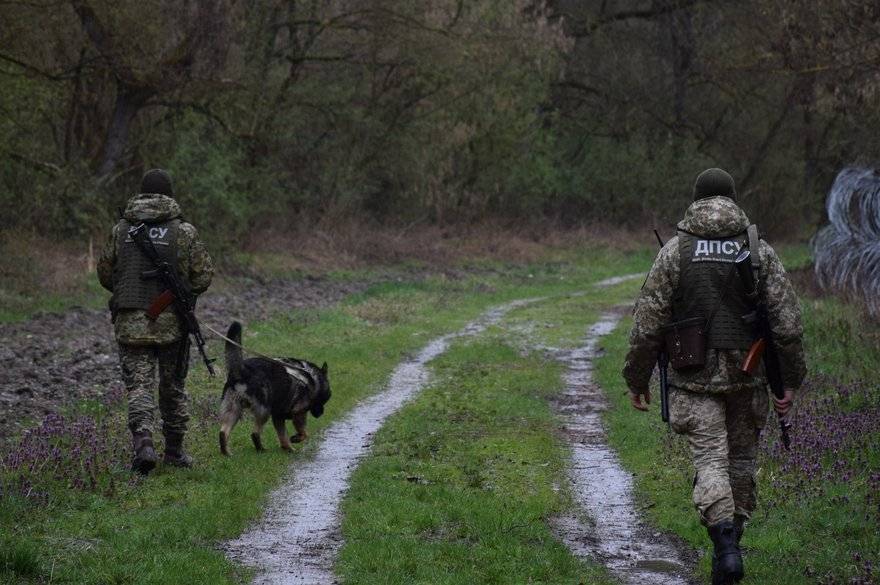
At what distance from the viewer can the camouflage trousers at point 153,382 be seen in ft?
33.0

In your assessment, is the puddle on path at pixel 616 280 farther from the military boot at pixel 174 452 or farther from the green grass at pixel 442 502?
the military boot at pixel 174 452

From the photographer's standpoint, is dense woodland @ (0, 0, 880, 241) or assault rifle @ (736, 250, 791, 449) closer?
assault rifle @ (736, 250, 791, 449)

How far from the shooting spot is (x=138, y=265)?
10180mm

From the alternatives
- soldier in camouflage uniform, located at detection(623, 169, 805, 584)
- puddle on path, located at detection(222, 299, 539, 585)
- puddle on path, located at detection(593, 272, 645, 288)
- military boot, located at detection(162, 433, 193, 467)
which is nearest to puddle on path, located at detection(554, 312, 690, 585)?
soldier in camouflage uniform, located at detection(623, 169, 805, 584)

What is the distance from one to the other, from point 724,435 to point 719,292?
93cm

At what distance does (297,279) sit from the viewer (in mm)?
30281

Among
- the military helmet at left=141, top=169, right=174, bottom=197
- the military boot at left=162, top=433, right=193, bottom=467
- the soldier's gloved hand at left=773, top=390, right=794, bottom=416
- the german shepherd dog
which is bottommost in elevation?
the military boot at left=162, top=433, right=193, bottom=467

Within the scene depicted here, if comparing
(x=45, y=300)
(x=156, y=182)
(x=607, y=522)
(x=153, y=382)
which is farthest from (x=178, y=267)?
(x=45, y=300)

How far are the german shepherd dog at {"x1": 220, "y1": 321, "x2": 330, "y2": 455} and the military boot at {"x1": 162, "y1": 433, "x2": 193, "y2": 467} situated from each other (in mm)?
591

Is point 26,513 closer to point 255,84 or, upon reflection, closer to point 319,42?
point 255,84

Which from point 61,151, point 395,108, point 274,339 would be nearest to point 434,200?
point 395,108

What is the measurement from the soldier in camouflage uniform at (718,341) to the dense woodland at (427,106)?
12458 millimetres

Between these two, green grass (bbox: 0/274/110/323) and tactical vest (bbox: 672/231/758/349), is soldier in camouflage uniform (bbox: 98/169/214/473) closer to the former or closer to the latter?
tactical vest (bbox: 672/231/758/349)

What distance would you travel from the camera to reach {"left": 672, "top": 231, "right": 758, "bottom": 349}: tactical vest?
7.29 metres
